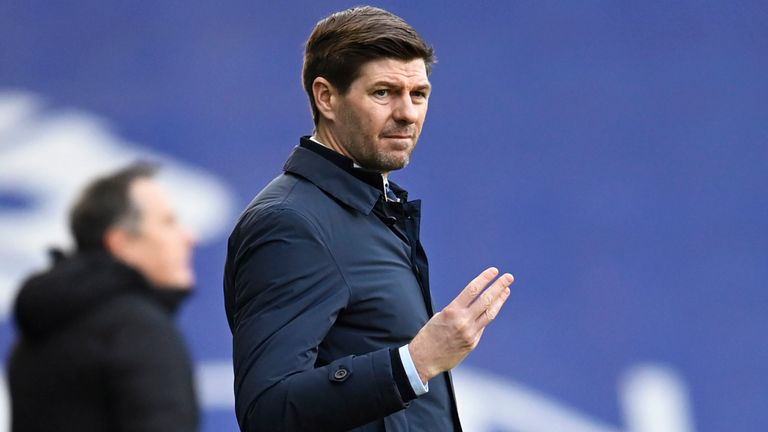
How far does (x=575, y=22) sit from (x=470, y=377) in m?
1.38

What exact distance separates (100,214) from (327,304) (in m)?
0.36

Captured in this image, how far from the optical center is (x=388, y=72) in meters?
2.34

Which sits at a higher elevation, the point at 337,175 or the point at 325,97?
the point at 325,97

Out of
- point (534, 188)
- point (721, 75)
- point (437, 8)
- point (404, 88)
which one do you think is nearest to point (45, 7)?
point (437, 8)

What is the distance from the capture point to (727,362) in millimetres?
5094

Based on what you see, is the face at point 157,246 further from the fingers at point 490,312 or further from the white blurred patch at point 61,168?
the white blurred patch at point 61,168

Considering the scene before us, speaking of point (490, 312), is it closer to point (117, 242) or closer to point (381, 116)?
point (381, 116)

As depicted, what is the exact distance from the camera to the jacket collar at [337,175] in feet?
7.41

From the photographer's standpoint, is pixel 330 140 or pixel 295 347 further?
pixel 330 140

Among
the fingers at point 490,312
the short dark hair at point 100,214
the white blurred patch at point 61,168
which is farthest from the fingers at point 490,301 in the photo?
the white blurred patch at point 61,168

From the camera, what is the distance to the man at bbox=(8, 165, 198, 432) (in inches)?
76.4

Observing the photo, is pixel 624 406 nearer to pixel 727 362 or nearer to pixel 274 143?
pixel 727 362

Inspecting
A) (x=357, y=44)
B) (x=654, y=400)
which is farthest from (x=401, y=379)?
(x=654, y=400)

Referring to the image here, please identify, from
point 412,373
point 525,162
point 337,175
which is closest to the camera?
point 412,373
